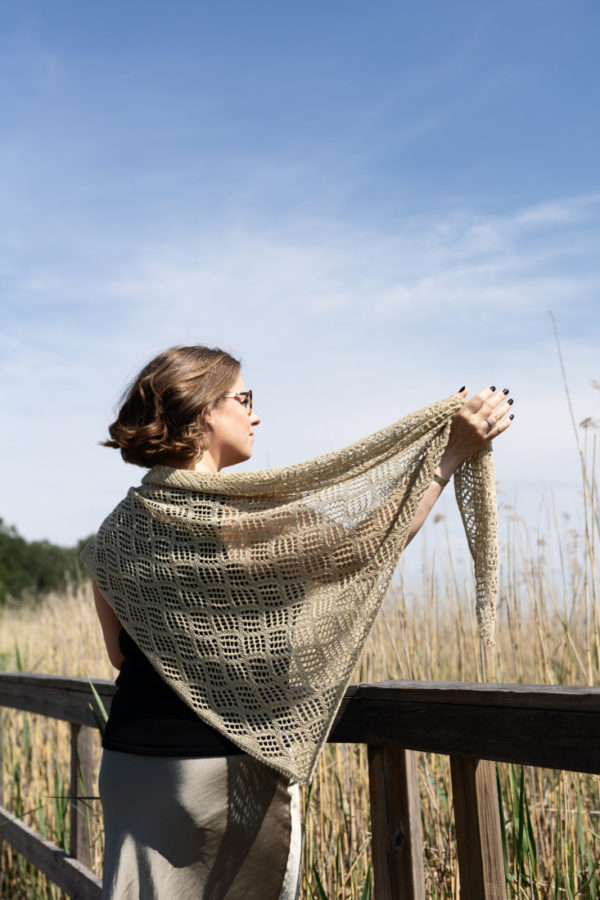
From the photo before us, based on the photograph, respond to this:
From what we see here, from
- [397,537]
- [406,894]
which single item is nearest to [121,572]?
[397,537]

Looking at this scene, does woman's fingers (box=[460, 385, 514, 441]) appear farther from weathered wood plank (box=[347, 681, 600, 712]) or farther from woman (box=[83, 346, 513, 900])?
weathered wood plank (box=[347, 681, 600, 712])

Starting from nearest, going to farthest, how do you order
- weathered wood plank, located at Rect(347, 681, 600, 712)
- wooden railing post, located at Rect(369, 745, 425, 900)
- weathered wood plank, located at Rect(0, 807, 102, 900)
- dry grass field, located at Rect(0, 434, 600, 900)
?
weathered wood plank, located at Rect(347, 681, 600, 712) → wooden railing post, located at Rect(369, 745, 425, 900) → dry grass field, located at Rect(0, 434, 600, 900) → weathered wood plank, located at Rect(0, 807, 102, 900)

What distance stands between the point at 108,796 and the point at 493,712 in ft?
2.13

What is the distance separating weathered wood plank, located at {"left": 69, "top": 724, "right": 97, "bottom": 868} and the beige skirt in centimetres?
102

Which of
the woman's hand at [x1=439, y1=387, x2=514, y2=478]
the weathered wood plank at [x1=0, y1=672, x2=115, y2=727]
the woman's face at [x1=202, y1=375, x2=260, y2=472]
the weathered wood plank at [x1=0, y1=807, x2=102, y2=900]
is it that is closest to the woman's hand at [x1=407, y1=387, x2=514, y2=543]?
the woman's hand at [x1=439, y1=387, x2=514, y2=478]

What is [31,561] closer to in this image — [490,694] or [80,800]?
[80,800]

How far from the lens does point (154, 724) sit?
134cm

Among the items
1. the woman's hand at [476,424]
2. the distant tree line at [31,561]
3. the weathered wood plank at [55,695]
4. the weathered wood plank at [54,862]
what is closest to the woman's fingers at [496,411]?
the woman's hand at [476,424]

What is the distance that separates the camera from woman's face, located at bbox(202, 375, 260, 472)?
1469 millimetres

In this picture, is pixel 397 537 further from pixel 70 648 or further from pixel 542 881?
pixel 70 648

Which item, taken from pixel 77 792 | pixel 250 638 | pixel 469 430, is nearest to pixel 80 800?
pixel 77 792

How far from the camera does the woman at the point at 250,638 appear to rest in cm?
130

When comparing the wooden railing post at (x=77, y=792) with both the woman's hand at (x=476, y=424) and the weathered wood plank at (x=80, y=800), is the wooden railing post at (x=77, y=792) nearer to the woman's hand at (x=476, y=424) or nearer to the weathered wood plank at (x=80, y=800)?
the weathered wood plank at (x=80, y=800)

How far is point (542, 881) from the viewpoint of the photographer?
2018 mm
